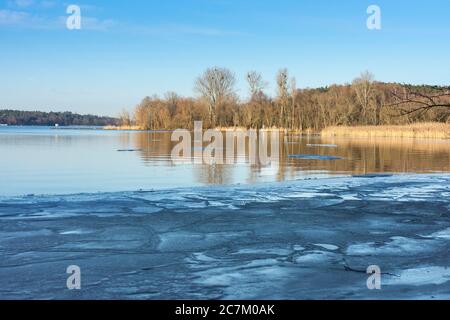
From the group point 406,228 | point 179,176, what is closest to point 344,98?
point 179,176

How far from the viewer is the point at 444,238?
22.1 ft

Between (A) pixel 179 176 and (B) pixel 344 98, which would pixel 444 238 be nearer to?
(A) pixel 179 176

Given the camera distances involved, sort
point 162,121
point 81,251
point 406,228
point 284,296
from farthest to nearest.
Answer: point 162,121, point 406,228, point 81,251, point 284,296

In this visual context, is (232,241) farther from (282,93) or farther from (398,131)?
(282,93)

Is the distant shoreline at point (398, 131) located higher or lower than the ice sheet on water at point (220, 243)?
higher

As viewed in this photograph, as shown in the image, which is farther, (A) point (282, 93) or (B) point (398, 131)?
(A) point (282, 93)

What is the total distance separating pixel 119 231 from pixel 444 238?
444cm

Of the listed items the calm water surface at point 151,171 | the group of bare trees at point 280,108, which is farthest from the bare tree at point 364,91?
the calm water surface at point 151,171

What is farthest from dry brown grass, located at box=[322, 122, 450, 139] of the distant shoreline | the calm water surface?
the calm water surface

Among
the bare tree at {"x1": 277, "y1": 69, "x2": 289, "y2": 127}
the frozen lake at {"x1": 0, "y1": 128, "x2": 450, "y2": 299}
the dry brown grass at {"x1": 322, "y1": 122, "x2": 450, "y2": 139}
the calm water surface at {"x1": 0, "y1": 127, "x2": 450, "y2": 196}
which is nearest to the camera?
the frozen lake at {"x1": 0, "y1": 128, "x2": 450, "y2": 299}

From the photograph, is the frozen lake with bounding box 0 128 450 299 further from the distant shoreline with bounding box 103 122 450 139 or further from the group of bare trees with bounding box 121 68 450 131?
the group of bare trees with bounding box 121 68 450 131

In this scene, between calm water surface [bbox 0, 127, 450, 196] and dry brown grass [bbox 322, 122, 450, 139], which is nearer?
calm water surface [bbox 0, 127, 450, 196]

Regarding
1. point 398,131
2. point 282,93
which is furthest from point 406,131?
point 282,93

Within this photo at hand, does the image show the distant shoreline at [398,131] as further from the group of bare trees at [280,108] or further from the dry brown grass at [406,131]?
the group of bare trees at [280,108]
